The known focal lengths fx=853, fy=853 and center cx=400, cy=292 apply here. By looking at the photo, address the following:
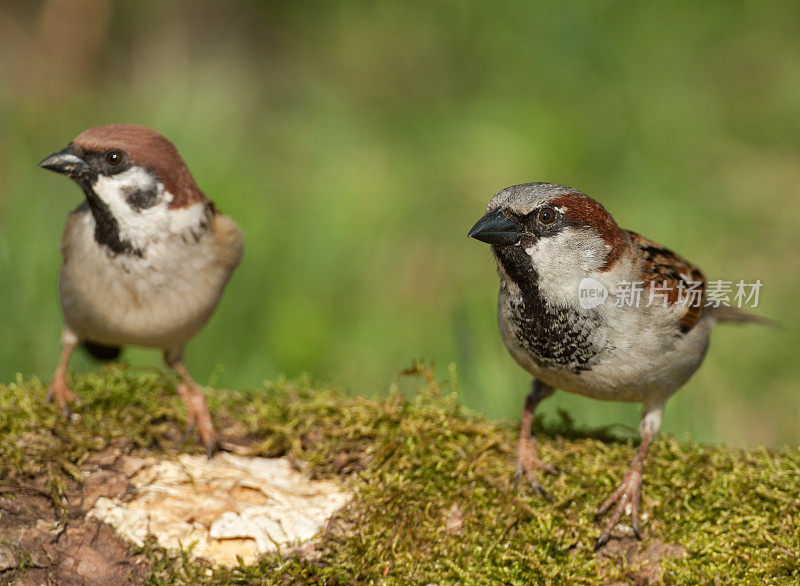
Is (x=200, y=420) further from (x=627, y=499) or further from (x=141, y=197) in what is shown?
(x=627, y=499)

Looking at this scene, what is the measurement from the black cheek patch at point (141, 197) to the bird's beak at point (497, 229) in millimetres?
1526

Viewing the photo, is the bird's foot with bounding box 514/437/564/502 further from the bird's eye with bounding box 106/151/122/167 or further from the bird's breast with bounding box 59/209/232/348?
the bird's eye with bounding box 106/151/122/167

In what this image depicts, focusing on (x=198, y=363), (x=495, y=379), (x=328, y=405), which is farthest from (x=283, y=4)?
(x=328, y=405)

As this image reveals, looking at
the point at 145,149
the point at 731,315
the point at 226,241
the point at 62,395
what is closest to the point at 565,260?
the point at 731,315

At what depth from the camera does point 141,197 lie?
3770 millimetres

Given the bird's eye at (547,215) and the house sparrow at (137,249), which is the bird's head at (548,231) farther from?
the house sparrow at (137,249)

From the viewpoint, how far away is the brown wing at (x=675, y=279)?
350cm

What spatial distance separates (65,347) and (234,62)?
6918 mm

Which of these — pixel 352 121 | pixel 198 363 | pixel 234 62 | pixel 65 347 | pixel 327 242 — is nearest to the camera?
pixel 65 347

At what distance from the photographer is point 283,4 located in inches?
424

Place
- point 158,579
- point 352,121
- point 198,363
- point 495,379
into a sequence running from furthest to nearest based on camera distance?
point 352,121 → point 198,363 → point 495,379 → point 158,579

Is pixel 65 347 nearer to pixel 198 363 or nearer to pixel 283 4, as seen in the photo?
pixel 198 363

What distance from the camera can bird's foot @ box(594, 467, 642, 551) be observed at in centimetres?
320

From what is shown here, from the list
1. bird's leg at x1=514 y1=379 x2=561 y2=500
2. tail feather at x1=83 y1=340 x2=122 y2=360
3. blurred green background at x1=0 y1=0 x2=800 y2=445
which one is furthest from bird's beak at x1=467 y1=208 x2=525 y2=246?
tail feather at x1=83 y1=340 x2=122 y2=360
